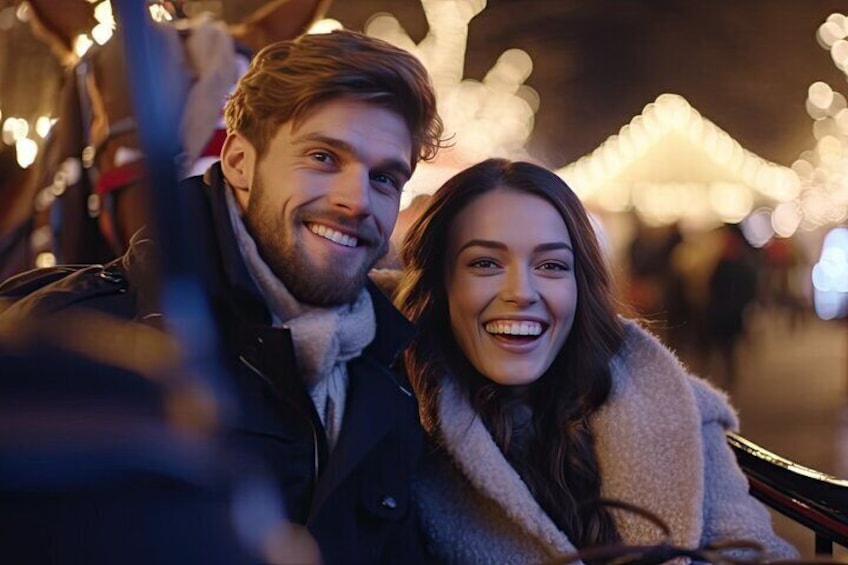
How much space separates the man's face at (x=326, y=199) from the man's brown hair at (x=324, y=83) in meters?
0.02

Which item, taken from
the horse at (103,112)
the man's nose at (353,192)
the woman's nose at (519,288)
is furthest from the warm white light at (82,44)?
the woman's nose at (519,288)

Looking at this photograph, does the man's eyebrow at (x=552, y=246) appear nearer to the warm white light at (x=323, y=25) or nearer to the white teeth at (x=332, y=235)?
the white teeth at (x=332, y=235)

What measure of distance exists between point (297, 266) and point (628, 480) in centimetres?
63

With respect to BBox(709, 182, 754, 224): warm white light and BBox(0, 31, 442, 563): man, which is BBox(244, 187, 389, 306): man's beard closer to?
BBox(0, 31, 442, 563): man

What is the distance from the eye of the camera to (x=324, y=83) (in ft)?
5.12

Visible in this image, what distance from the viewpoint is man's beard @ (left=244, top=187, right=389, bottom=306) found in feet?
4.98

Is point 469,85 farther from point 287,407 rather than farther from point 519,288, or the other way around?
point 287,407

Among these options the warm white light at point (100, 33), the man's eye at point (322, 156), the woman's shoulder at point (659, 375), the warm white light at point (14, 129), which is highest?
the warm white light at point (100, 33)

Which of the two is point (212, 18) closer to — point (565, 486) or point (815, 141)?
point (565, 486)

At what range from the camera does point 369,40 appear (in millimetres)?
1636

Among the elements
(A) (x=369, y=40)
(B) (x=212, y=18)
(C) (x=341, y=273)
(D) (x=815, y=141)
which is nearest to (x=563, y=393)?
(C) (x=341, y=273)

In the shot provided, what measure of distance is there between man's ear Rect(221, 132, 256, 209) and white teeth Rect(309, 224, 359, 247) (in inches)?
4.3

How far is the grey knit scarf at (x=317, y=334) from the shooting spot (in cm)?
146

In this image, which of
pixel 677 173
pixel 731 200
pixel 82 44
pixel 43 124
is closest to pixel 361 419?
pixel 82 44
